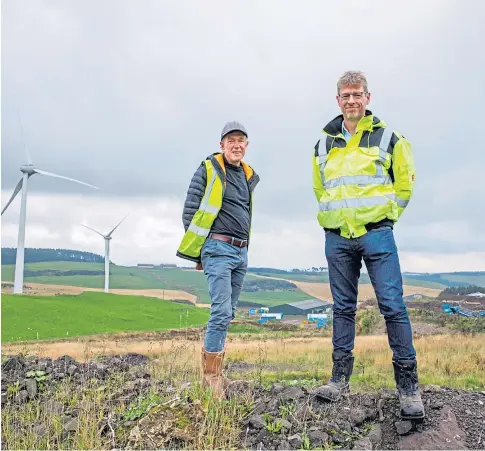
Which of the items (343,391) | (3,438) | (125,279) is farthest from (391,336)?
(125,279)

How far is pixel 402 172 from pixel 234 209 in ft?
5.18

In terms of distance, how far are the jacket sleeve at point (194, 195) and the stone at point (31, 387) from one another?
2.55 metres

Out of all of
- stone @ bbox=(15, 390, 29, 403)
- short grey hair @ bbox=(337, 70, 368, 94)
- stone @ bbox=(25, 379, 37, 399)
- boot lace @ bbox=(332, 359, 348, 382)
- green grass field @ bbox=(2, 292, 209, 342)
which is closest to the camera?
short grey hair @ bbox=(337, 70, 368, 94)

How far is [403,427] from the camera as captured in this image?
3.97 m

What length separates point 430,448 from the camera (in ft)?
12.3

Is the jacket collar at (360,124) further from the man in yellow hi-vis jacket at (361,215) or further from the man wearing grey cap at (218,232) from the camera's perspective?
the man wearing grey cap at (218,232)

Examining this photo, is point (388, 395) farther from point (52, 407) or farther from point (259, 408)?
point (52, 407)

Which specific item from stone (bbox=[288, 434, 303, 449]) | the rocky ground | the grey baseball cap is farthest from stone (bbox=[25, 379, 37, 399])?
the grey baseball cap

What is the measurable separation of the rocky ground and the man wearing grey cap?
0.45 m

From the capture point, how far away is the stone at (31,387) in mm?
5384

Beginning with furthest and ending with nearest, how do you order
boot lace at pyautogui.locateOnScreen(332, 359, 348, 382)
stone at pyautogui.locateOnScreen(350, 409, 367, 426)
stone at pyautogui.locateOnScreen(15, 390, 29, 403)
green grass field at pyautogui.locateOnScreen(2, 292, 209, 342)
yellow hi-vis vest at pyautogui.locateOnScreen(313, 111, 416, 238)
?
green grass field at pyautogui.locateOnScreen(2, 292, 209, 342)
stone at pyautogui.locateOnScreen(15, 390, 29, 403)
boot lace at pyautogui.locateOnScreen(332, 359, 348, 382)
yellow hi-vis vest at pyautogui.locateOnScreen(313, 111, 416, 238)
stone at pyautogui.locateOnScreen(350, 409, 367, 426)

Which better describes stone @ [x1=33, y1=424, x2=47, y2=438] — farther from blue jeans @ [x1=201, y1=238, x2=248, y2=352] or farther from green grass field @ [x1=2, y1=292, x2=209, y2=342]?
green grass field @ [x1=2, y1=292, x2=209, y2=342]

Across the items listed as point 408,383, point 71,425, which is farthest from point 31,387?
point 408,383

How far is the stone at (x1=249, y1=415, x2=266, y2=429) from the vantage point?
401cm
